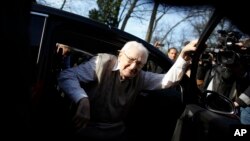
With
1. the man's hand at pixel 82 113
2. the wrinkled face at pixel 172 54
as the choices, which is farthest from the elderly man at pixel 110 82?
the wrinkled face at pixel 172 54

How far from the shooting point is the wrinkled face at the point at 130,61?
8.05 ft

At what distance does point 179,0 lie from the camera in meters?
0.53

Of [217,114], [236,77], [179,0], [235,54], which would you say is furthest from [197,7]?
[236,77]

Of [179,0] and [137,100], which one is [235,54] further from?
[137,100]

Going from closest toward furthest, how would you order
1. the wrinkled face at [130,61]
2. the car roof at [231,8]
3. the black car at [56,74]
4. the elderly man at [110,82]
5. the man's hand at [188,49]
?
the car roof at [231,8] < the man's hand at [188,49] < the black car at [56,74] < the elderly man at [110,82] < the wrinkled face at [130,61]

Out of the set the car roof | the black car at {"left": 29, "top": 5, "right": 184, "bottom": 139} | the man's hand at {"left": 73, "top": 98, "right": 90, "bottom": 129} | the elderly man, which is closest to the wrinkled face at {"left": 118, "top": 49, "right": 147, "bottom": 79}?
the elderly man

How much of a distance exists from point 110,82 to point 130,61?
0.69 ft

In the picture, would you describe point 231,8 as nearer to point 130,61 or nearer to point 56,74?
point 130,61

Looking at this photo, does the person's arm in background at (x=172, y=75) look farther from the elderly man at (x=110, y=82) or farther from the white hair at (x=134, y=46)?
the white hair at (x=134, y=46)

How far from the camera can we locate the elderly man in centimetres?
234

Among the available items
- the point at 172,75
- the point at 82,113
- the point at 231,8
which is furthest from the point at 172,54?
the point at 231,8

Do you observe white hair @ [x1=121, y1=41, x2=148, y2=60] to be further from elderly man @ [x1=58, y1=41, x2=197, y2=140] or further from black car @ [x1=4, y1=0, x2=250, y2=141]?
black car @ [x1=4, y1=0, x2=250, y2=141]

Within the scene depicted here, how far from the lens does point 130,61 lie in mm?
2482

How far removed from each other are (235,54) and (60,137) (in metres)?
1.28
